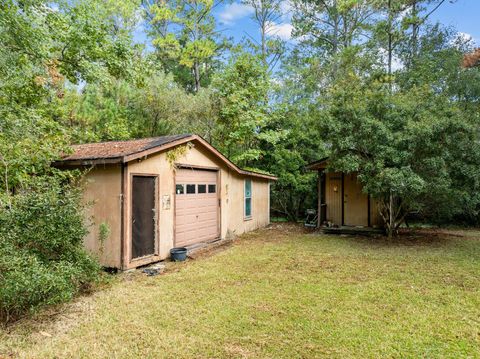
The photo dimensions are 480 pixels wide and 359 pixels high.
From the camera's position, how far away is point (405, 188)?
8227mm

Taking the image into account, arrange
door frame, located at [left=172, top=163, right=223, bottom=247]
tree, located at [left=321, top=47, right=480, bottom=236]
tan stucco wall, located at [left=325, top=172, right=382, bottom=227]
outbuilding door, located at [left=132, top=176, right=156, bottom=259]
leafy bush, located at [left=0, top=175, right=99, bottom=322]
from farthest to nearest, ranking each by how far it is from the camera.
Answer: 1. tan stucco wall, located at [left=325, top=172, right=382, bottom=227]
2. tree, located at [left=321, top=47, right=480, bottom=236]
3. door frame, located at [left=172, top=163, right=223, bottom=247]
4. outbuilding door, located at [left=132, top=176, right=156, bottom=259]
5. leafy bush, located at [left=0, top=175, right=99, bottom=322]

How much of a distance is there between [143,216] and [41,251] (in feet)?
8.13

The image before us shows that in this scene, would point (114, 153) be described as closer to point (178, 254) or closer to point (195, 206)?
point (178, 254)

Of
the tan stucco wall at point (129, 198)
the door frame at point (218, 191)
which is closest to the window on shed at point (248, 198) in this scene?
the tan stucco wall at point (129, 198)

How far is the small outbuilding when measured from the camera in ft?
20.4

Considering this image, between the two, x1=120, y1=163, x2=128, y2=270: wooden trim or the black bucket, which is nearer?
x1=120, y1=163, x2=128, y2=270: wooden trim

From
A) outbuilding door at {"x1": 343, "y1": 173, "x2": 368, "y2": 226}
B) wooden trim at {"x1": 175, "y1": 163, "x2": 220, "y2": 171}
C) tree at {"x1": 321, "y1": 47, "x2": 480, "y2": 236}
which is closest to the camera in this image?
wooden trim at {"x1": 175, "y1": 163, "x2": 220, "y2": 171}

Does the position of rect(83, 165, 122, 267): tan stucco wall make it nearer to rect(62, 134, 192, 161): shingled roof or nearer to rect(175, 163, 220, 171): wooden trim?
rect(62, 134, 192, 161): shingled roof

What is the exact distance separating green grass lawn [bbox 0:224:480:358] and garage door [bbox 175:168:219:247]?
3.72 feet

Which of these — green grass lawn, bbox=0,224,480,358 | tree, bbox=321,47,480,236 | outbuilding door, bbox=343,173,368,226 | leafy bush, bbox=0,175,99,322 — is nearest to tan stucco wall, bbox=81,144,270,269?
green grass lawn, bbox=0,224,480,358

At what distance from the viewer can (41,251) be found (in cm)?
439

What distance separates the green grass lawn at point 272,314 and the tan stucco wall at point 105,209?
1.94ft

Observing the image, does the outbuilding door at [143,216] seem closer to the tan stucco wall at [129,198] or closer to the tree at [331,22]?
the tan stucco wall at [129,198]

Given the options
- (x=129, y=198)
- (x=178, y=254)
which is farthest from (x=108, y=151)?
(x=178, y=254)
